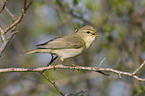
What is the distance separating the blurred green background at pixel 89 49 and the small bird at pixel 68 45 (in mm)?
1095

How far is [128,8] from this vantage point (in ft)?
20.0

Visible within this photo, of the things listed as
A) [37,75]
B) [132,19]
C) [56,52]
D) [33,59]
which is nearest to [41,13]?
[33,59]

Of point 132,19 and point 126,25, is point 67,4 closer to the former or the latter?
point 132,19

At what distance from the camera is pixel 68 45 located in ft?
13.3

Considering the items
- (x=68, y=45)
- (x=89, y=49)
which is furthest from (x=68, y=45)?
(x=89, y=49)

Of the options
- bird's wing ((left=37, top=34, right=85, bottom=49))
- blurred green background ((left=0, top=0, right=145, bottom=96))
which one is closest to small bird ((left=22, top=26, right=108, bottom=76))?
bird's wing ((left=37, top=34, right=85, bottom=49))

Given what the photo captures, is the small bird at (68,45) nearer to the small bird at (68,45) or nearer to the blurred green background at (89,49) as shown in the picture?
the small bird at (68,45)

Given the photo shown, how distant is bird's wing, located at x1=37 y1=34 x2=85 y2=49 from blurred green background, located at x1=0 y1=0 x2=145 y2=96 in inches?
50.8

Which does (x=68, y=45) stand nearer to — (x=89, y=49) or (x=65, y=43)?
(x=65, y=43)

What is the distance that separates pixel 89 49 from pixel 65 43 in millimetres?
4234

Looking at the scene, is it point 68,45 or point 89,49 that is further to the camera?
point 89,49

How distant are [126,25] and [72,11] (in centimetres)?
294

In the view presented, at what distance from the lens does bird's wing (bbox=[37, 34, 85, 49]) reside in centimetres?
372

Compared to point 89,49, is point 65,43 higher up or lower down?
higher up
